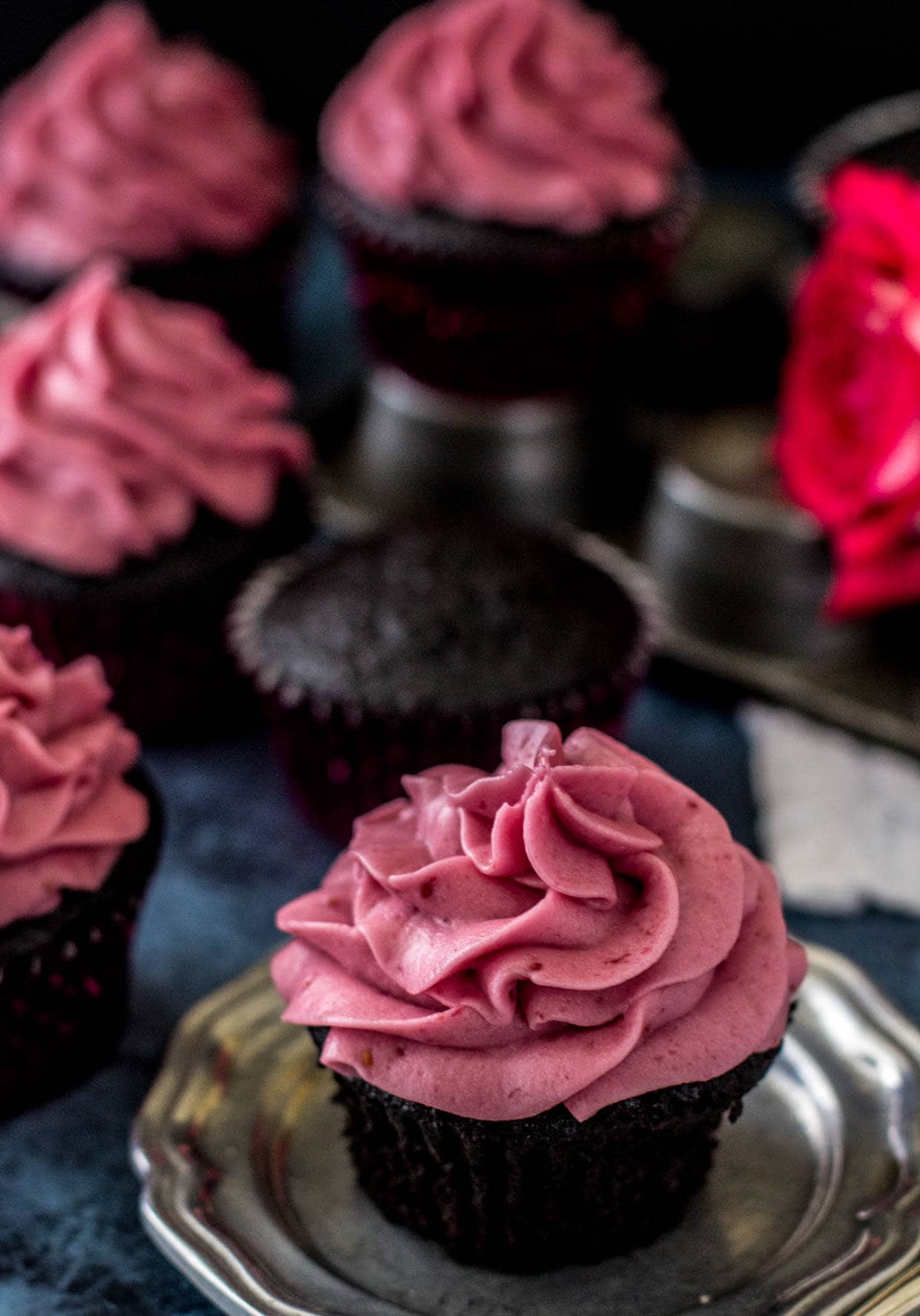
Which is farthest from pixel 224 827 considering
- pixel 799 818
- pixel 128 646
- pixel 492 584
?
pixel 799 818

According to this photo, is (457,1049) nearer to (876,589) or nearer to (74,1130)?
(74,1130)

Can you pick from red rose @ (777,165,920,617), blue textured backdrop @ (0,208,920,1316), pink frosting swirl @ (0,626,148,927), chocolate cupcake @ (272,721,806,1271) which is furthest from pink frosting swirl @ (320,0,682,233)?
chocolate cupcake @ (272,721,806,1271)

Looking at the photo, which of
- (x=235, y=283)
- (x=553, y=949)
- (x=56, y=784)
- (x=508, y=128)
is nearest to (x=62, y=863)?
(x=56, y=784)

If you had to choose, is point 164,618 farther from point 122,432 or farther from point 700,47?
point 700,47

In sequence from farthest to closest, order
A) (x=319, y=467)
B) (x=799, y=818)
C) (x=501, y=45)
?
(x=319, y=467) → (x=501, y=45) → (x=799, y=818)

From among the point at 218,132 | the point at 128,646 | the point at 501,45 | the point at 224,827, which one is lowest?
the point at 224,827

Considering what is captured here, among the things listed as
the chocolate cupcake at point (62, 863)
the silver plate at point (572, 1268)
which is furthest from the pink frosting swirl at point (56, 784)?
the silver plate at point (572, 1268)

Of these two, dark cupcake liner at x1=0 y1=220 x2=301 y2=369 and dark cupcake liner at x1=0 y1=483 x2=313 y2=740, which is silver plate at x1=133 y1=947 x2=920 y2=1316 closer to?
dark cupcake liner at x1=0 y1=483 x2=313 y2=740

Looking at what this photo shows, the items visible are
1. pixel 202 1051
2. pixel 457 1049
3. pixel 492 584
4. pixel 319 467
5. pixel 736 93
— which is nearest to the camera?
pixel 457 1049
